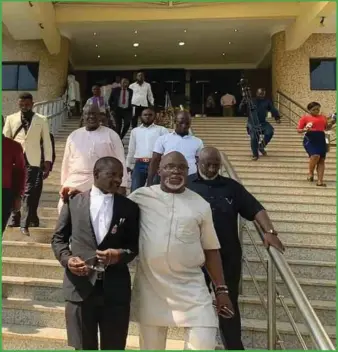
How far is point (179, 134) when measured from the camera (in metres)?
4.22

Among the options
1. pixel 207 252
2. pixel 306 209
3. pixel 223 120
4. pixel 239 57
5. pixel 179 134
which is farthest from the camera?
pixel 239 57

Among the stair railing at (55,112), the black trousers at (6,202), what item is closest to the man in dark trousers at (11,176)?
the black trousers at (6,202)

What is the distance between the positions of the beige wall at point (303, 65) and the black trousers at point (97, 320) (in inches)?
525

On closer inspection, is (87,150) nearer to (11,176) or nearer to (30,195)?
(11,176)

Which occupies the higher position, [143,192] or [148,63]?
[148,63]

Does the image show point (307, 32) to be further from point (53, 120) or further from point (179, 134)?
point (179, 134)

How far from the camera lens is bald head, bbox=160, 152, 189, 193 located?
2.43 meters

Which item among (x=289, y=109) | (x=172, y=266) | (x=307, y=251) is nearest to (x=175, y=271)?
(x=172, y=266)

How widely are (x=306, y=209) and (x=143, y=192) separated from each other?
4.07 metres

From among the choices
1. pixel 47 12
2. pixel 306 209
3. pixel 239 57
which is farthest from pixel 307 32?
pixel 306 209

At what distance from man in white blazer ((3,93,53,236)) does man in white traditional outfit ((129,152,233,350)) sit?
263 centimetres

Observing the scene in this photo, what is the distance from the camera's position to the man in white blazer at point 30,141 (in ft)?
15.3

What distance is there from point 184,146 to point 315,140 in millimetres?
3478

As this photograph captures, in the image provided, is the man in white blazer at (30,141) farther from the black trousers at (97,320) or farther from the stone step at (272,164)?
the stone step at (272,164)
